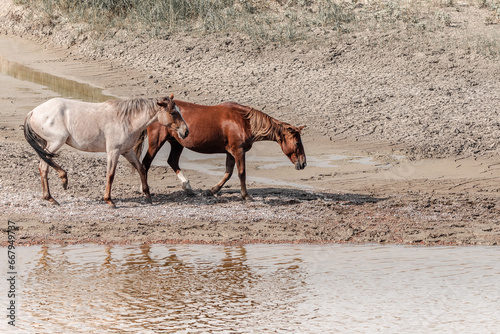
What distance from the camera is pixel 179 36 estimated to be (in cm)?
1933

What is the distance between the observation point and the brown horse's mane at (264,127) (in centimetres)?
1091

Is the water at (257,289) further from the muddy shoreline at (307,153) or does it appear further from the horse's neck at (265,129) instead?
the horse's neck at (265,129)

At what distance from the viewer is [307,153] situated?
1362 centimetres

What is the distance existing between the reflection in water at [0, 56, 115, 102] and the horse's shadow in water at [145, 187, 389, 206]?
596 cm

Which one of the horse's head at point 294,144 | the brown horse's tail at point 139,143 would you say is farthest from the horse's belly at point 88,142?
the horse's head at point 294,144

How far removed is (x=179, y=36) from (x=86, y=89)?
3.20 m

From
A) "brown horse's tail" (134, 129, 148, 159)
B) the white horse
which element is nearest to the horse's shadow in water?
"brown horse's tail" (134, 129, 148, 159)

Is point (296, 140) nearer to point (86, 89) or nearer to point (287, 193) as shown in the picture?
point (287, 193)

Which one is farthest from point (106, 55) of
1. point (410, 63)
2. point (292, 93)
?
point (410, 63)

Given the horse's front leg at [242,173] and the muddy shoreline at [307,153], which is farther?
the horse's front leg at [242,173]

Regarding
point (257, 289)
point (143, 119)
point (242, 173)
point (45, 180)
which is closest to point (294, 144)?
Result: point (242, 173)

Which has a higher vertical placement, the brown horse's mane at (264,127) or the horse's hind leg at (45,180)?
the brown horse's mane at (264,127)

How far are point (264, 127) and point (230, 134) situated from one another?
0.49 metres

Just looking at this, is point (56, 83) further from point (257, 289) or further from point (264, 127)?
point (257, 289)
